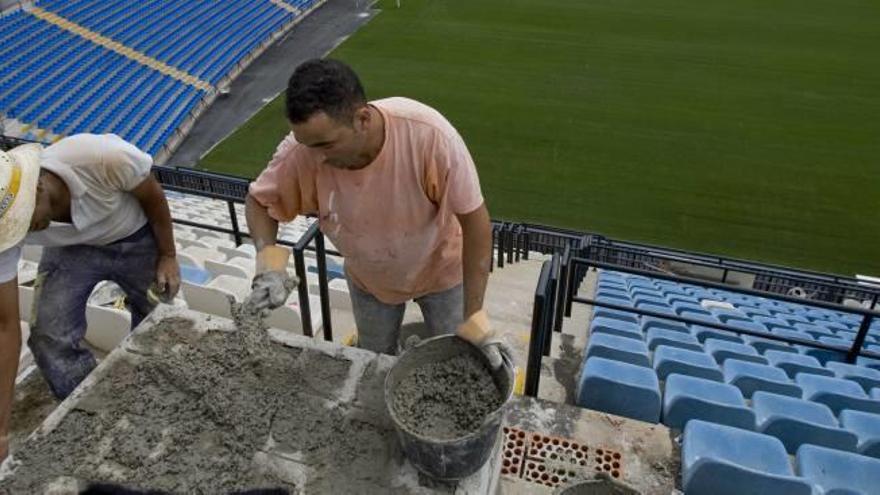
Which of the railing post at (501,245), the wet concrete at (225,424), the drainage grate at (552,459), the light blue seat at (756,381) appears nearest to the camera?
the wet concrete at (225,424)

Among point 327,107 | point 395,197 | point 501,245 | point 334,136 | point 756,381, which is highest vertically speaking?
point 327,107

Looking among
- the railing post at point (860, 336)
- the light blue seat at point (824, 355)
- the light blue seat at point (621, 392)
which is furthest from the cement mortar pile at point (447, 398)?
the light blue seat at point (824, 355)

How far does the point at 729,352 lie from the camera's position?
14.5 feet

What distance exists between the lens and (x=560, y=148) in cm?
1281

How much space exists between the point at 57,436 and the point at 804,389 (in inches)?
153

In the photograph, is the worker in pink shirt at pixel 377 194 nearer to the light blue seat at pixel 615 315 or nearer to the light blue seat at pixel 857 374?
the light blue seat at pixel 615 315

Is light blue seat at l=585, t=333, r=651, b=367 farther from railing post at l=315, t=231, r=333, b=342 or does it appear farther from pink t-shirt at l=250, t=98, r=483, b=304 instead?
railing post at l=315, t=231, r=333, b=342

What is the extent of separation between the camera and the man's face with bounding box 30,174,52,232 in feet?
8.73

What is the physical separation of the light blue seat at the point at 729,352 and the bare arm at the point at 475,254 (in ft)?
8.25

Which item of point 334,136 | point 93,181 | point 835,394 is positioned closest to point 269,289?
point 334,136

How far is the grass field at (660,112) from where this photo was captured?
35.2 ft

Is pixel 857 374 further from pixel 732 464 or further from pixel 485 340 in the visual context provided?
pixel 485 340

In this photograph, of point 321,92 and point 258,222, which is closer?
point 321,92

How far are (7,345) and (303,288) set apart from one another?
4.53 ft
